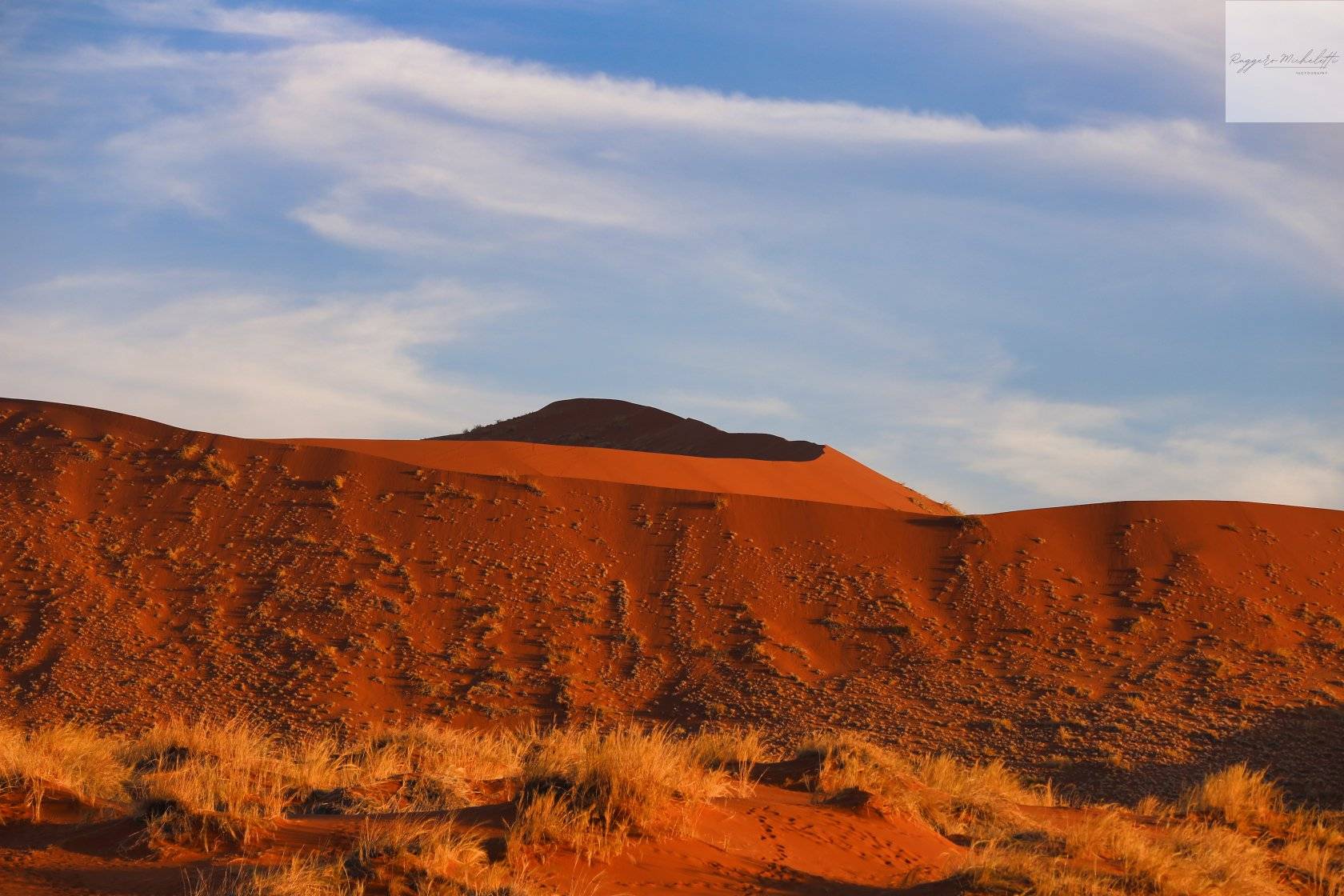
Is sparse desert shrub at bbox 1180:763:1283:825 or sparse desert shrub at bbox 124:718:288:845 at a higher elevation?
sparse desert shrub at bbox 124:718:288:845

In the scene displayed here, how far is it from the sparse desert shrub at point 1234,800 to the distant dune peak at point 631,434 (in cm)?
3108

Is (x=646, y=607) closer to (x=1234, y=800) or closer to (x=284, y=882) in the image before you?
(x=1234, y=800)

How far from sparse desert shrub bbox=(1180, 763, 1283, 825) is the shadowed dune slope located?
242 centimetres

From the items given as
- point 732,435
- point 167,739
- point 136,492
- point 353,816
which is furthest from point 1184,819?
point 732,435

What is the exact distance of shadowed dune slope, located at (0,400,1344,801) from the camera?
2370cm

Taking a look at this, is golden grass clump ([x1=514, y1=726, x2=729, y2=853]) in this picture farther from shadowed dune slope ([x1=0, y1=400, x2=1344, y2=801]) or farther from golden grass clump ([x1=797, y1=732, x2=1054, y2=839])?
shadowed dune slope ([x1=0, y1=400, x2=1344, y2=801])

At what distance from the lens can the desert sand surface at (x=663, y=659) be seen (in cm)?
930

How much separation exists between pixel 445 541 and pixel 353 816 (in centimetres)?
2233

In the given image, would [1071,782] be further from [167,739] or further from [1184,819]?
[167,739]

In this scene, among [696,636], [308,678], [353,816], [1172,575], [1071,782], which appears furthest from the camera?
[1172,575]

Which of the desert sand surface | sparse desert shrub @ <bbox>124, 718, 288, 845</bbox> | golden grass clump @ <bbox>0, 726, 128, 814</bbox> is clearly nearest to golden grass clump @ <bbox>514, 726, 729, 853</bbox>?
the desert sand surface

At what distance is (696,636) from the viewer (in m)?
28.3

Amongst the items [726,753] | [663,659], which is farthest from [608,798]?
[663,659]

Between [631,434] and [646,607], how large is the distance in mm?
30877
